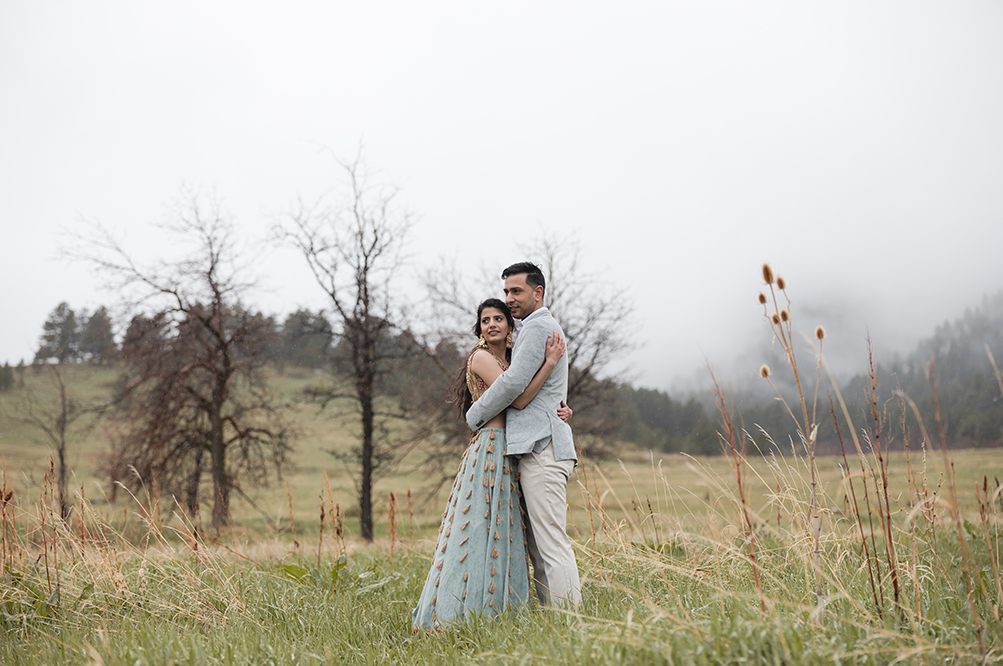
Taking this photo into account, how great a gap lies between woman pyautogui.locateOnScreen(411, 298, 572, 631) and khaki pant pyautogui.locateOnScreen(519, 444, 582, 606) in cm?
13

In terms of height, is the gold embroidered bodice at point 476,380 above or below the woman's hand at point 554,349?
below

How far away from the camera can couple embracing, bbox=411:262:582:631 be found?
3.27 meters

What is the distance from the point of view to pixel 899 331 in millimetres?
136750

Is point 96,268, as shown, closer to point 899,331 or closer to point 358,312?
point 358,312

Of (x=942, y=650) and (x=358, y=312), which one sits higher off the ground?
(x=358, y=312)

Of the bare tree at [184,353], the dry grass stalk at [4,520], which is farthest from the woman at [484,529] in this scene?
the bare tree at [184,353]

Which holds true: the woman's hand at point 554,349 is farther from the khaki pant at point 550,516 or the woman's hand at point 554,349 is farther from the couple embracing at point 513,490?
the khaki pant at point 550,516

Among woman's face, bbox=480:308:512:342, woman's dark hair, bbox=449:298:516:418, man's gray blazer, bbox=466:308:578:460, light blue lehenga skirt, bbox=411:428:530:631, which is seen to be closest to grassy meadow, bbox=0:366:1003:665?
light blue lehenga skirt, bbox=411:428:530:631

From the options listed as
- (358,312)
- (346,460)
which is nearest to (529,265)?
(358,312)

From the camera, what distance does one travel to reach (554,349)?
345 centimetres

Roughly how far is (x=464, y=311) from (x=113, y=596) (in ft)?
34.9

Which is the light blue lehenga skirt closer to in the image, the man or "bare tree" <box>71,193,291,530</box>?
the man

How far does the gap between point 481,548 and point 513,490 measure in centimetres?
38

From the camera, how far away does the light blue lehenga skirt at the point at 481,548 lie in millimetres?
3240
